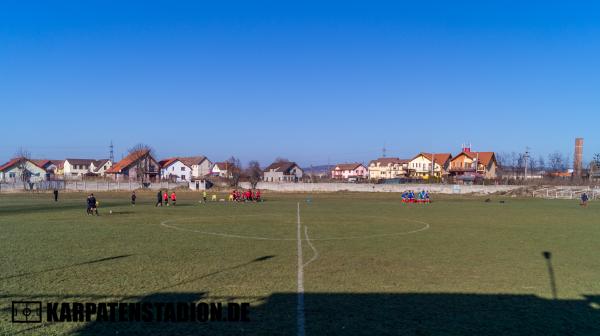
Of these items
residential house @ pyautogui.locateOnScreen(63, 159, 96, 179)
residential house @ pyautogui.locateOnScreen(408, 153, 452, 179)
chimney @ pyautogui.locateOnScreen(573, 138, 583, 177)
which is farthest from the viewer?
residential house @ pyautogui.locateOnScreen(63, 159, 96, 179)

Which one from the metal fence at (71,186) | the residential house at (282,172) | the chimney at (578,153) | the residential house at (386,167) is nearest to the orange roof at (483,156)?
the chimney at (578,153)

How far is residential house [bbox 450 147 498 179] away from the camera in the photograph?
108 meters

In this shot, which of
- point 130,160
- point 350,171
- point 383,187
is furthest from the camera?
point 350,171

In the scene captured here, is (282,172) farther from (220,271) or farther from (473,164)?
(220,271)

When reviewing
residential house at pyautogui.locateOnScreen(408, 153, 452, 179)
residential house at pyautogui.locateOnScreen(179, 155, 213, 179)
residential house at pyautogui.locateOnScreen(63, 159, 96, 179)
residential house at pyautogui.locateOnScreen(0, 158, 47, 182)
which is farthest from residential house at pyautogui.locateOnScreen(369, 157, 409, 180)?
residential house at pyautogui.locateOnScreen(63, 159, 96, 179)

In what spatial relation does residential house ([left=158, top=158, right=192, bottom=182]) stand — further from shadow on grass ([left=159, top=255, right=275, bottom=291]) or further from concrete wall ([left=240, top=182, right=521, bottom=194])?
shadow on grass ([left=159, top=255, right=275, bottom=291])

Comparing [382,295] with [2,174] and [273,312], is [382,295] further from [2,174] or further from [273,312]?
[2,174]

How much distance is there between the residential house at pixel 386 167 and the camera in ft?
466

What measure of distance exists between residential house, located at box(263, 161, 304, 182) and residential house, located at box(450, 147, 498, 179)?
48.9 metres

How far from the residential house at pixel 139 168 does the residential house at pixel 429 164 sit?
73.2m

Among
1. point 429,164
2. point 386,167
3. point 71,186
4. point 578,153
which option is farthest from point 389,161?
point 71,186

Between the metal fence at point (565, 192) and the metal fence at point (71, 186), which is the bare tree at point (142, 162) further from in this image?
the metal fence at point (565, 192)

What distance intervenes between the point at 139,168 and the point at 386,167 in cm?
8004

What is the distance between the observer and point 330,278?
12148 mm
